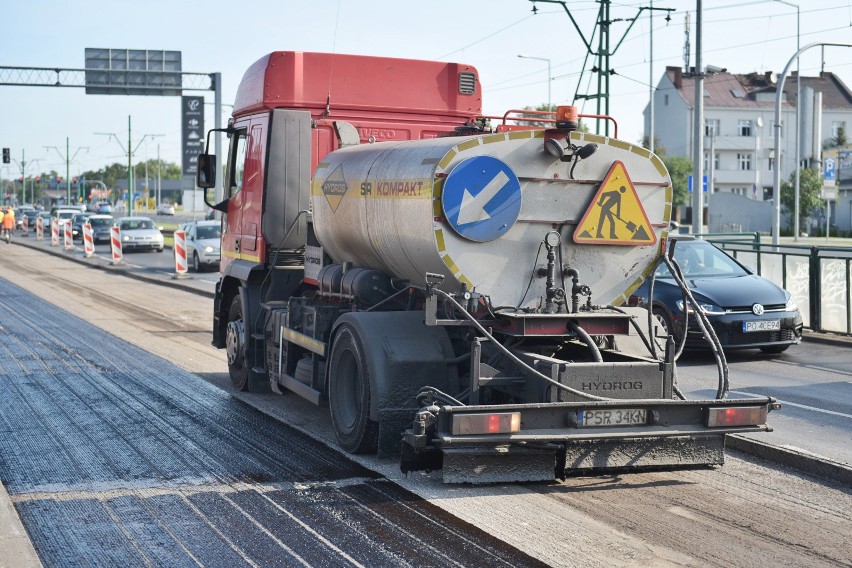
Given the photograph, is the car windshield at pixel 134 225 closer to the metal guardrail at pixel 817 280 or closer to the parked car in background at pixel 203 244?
the parked car in background at pixel 203 244

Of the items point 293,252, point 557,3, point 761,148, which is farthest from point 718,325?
point 761,148

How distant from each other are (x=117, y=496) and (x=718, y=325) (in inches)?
373

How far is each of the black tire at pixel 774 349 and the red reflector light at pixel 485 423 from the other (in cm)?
883

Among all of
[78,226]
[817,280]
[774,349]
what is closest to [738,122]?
[78,226]

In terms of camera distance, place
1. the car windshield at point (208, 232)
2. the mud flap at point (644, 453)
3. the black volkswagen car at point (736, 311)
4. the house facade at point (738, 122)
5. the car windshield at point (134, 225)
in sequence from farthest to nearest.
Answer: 1. the house facade at point (738, 122)
2. the car windshield at point (134, 225)
3. the car windshield at point (208, 232)
4. the black volkswagen car at point (736, 311)
5. the mud flap at point (644, 453)

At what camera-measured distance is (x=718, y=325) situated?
14656 mm

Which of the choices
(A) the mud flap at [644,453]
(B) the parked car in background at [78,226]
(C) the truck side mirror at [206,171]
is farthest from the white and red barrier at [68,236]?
(A) the mud flap at [644,453]

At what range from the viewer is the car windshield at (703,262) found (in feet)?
52.1

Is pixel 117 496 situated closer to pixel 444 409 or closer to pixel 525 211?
pixel 444 409

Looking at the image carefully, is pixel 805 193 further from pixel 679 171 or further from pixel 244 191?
pixel 244 191

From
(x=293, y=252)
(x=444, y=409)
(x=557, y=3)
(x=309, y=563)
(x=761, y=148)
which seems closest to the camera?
(x=309, y=563)

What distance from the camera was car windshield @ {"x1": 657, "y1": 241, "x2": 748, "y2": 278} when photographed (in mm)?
15891

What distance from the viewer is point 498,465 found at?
7.41 m

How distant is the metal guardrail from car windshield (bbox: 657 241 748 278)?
1.80m
